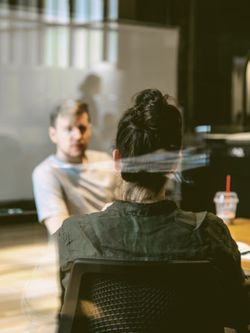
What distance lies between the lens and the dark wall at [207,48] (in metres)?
5.28

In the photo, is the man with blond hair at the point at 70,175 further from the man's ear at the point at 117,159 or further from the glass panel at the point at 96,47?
the glass panel at the point at 96,47

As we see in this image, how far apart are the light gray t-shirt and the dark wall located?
2649mm

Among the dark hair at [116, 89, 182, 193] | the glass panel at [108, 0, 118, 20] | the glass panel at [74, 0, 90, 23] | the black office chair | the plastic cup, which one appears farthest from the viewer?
the glass panel at [108, 0, 118, 20]

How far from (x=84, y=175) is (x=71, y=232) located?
1.39 meters

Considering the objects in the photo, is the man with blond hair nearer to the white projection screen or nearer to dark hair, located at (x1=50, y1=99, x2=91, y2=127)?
dark hair, located at (x1=50, y1=99, x2=91, y2=127)

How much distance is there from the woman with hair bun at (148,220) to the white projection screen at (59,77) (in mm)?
2821

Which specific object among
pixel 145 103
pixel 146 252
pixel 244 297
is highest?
pixel 145 103

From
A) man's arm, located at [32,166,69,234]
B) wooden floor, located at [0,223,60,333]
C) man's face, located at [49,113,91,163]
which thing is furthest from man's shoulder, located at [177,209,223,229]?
man's face, located at [49,113,91,163]

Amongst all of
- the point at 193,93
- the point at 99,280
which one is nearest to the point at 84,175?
the point at 99,280

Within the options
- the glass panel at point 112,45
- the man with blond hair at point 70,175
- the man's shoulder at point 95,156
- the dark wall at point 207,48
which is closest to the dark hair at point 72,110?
the man with blond hair at point 70,175

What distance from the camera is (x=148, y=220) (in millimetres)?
1324

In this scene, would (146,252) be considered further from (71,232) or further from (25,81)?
(25,81)

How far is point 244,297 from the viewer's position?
1359mm

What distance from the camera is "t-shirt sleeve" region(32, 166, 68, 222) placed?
8.18ft
